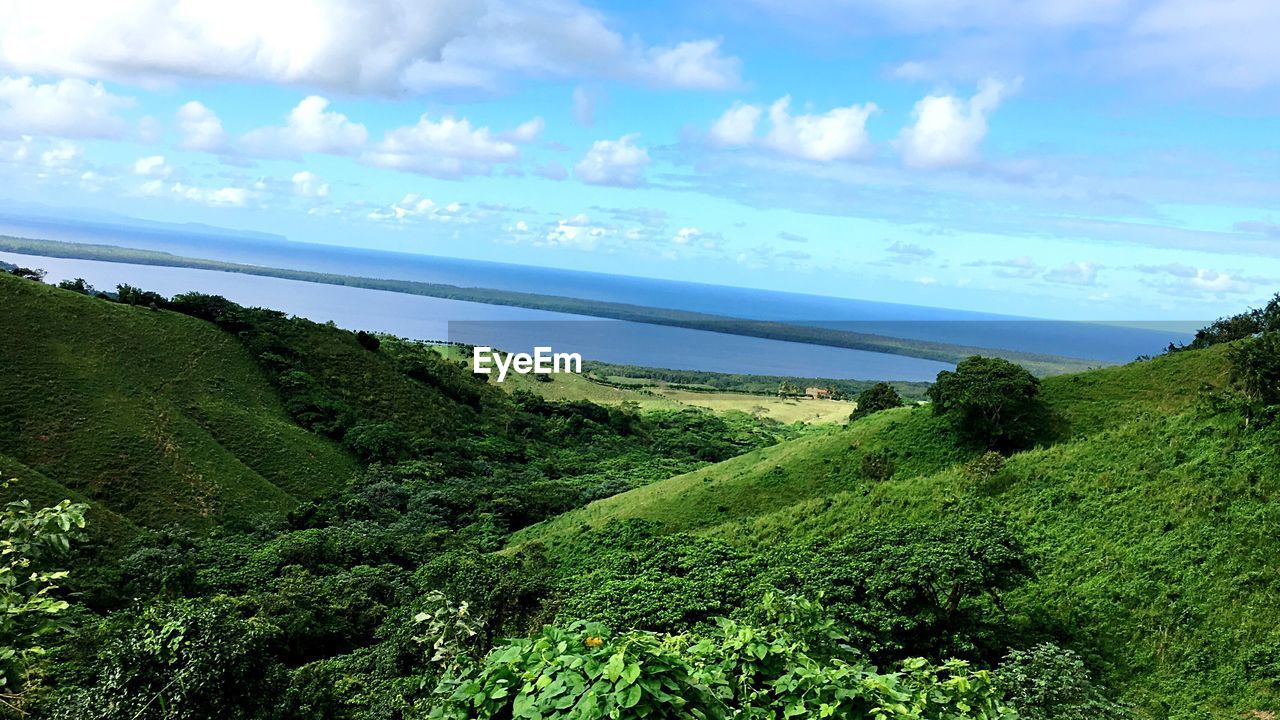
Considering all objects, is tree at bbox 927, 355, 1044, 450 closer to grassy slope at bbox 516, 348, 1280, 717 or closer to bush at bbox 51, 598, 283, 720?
grassy slope at bbox 516, 348, 1280, 717

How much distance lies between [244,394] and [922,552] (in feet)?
169

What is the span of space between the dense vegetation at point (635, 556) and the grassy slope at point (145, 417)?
0.20 metres

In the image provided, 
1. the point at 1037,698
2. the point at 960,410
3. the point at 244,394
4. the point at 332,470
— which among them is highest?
the point at 960,410

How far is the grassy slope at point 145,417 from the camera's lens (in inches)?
1454

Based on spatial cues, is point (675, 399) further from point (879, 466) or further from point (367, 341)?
point (879, 466)

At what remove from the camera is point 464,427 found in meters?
66.1

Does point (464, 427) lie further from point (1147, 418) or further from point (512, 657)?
point (512, 657)

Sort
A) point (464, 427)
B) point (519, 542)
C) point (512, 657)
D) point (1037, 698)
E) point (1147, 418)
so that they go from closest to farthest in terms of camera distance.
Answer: point (512, 657) → point (1037, 698) → point (1147, 418) → point (519, 542) → point (464, 427)

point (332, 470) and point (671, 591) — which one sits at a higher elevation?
point (671, 591)

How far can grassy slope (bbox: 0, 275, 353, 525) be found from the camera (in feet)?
121

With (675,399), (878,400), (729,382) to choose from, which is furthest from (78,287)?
(729,382)

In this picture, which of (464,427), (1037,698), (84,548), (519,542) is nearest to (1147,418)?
(1037,698)

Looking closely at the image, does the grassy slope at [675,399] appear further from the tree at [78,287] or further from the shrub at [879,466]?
the shrub at [879,466]

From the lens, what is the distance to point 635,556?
23125 mm
